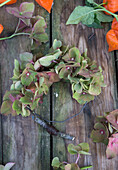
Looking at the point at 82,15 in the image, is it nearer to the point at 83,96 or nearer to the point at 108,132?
the point at 83,96

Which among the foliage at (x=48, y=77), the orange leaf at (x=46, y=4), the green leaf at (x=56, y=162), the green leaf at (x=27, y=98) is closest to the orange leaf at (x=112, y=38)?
the foliage at (x=48, y=77)

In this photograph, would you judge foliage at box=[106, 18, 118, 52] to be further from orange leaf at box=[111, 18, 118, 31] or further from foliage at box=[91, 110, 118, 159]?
foliage at box=[91, 110, 118, 159]

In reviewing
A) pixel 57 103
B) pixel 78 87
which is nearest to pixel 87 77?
pixel 78 87

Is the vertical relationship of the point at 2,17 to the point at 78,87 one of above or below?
above

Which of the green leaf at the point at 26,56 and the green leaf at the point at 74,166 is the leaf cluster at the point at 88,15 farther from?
the green leaf at the point at 74,166

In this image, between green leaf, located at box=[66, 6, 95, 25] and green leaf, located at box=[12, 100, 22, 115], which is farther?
green leaf, located at box=[66, 6, 95, 25]

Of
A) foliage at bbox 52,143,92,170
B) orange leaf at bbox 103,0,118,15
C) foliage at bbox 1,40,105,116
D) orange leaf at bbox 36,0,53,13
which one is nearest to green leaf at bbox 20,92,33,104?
foliage at bbox 1,40,105,116

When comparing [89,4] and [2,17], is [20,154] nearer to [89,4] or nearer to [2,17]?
[2,17]
